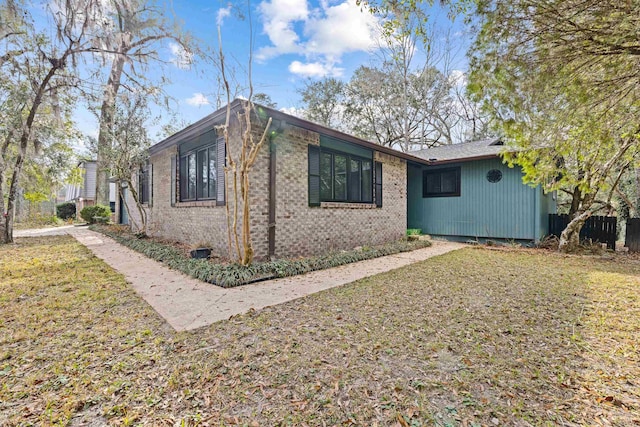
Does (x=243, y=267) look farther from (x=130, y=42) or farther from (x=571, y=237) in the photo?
(x=130, y=42)

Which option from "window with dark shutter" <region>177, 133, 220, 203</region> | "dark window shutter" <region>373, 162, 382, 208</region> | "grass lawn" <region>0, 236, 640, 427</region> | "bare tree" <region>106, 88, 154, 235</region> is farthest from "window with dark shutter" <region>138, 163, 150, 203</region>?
"dark window shutter" <region>373, 162, 382, 208</region>

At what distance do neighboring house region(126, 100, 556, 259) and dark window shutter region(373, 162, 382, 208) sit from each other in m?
0.03

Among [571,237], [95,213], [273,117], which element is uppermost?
[273,117]

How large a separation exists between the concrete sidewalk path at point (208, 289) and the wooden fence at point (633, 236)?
21.7ft

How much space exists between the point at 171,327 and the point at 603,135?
6191 millimetres

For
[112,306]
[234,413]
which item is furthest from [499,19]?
[112,306]

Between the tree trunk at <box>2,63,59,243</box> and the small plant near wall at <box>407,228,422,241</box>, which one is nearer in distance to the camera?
the tree trunk at <box>2,63,59,243</box>

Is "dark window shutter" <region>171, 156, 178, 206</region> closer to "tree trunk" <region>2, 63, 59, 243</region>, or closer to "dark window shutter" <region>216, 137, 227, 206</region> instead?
"dark window shutter" <region>216, 137, 227, 206</region>

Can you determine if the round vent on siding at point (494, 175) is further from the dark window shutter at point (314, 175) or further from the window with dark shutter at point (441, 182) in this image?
the dark window shutter at point (314, 175)

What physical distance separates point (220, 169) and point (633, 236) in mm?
11165

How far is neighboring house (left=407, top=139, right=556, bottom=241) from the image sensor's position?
9078mm

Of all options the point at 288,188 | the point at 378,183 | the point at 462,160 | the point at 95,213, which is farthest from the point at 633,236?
the point at 95,213

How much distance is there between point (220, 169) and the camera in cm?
642

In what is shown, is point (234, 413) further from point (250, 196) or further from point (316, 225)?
point (316, 225)
